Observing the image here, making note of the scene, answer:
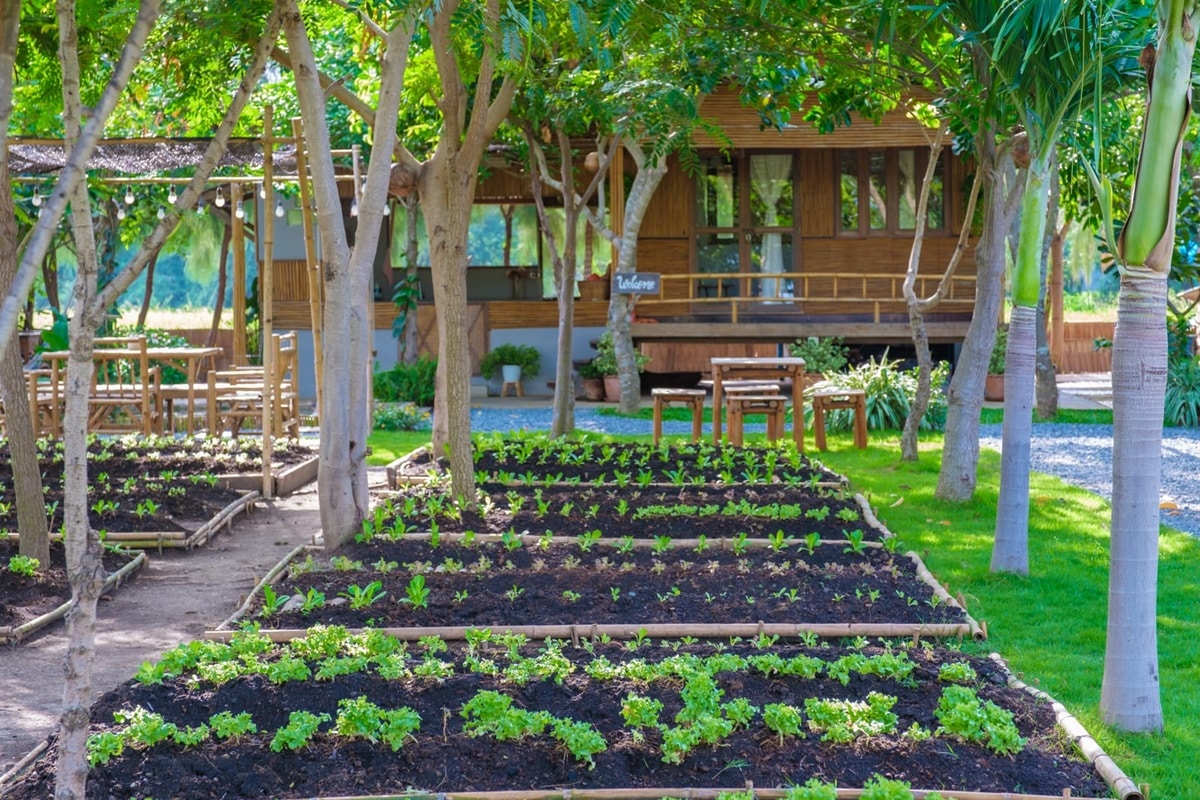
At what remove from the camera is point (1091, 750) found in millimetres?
4152

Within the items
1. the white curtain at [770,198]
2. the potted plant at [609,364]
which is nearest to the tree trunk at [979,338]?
the potted plant at [609,364]

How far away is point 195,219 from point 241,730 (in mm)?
27913

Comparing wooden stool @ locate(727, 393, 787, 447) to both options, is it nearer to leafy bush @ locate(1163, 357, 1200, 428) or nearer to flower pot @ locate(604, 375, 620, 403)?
flower pot @ locate(604, 375, 620, 403)

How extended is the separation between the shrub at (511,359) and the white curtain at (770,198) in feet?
13.5

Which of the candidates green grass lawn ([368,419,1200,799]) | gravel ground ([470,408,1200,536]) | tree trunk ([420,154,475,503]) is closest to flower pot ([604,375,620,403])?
gravel ground ([470,408,1200,536])

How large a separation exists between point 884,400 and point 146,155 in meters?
8.93

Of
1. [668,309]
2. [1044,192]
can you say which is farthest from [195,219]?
[1044,192]

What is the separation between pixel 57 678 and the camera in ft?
18.4

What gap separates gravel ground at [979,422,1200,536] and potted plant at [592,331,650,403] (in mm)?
5389

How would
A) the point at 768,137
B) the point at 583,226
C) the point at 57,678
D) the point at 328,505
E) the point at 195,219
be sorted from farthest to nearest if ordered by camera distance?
the point at 195,219 < the point at 583,226 < the point at 768,137 < the point at 328,505 < the point at 57,678

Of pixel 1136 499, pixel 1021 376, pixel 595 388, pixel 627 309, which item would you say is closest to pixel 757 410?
pixel 627 309

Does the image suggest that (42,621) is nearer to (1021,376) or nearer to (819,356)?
(1021,376)

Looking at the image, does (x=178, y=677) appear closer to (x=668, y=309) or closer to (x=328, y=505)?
(x=328, y=505)

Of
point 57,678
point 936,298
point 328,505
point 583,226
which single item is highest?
point 583,226
